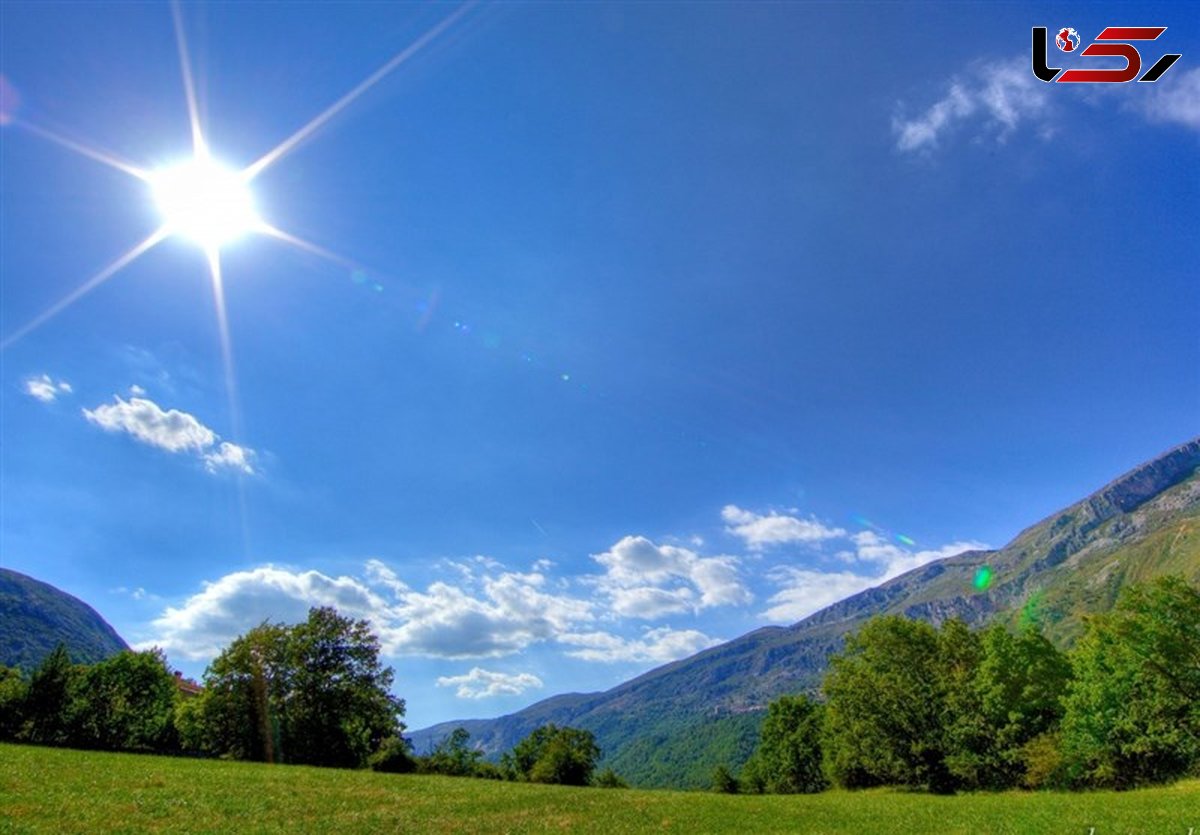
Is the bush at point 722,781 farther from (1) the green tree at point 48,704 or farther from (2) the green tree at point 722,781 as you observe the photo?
(1) the green tree at point 48,704

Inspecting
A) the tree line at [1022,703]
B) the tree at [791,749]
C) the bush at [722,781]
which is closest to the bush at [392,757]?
the tree line at [1022,703]

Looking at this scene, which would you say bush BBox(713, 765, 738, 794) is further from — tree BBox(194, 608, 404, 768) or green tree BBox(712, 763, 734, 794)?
tree BBox(194, 608, 404, 768)

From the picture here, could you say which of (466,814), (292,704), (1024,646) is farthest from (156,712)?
(1024,646)

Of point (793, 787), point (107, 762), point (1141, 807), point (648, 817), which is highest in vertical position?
point (107, 762)

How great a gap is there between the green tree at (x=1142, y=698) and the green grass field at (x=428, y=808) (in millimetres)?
10968

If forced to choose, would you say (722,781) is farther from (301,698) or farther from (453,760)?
(301,698)

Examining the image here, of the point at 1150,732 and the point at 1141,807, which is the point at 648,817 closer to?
the point at 1141,807

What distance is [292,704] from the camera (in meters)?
72.1

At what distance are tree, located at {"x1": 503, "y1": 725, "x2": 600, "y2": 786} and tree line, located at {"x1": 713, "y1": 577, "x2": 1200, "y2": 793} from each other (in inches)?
1598

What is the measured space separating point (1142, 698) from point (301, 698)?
87219 millimetres

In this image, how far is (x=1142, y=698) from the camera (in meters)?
49.0

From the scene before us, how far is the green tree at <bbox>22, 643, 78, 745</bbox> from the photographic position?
6788cm

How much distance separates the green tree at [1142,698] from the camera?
4703cm

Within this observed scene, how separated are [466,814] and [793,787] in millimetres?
101023
